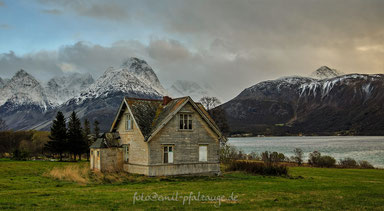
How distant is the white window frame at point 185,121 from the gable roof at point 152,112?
3.49 feet

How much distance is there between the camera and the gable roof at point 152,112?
115 feet

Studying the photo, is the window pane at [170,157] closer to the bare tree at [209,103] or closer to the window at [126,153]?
the window at [126,153]

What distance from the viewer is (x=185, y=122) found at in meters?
37.0

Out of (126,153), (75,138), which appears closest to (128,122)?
(126,153)

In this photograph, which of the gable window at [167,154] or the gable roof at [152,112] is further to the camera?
the gable window at [167,154]

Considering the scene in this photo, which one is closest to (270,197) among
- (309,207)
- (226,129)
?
(309,207)

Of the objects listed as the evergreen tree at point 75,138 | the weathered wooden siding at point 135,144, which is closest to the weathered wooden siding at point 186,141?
the weathered wooden siding at point 135,144

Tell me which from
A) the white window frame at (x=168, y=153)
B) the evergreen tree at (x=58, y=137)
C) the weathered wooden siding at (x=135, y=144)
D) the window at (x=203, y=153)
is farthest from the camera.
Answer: the evergreen tree at (x=58, y=137)

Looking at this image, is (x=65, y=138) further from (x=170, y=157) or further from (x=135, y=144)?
(x=170, y=157)

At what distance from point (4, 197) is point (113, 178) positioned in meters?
11.3

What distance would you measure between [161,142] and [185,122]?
335 cm

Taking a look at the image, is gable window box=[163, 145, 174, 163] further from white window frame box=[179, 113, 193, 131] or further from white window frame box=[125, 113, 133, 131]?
white window frame box=[125, 113, 133, 131]

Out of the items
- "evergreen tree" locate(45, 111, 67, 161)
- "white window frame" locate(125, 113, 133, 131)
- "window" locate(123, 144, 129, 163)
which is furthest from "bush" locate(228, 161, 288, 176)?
"evergreen tree" locate(45, 111, 67, 161)

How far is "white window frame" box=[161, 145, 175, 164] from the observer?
35.4m
